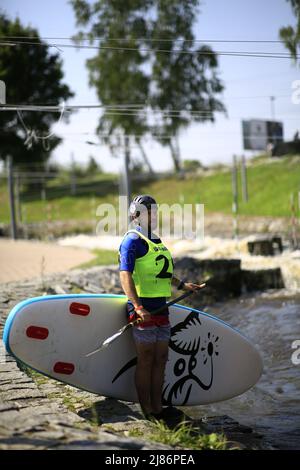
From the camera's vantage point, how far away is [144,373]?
477cm

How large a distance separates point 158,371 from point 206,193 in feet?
78.5

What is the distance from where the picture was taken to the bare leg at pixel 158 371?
4.75 meters

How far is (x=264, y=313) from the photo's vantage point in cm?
1119

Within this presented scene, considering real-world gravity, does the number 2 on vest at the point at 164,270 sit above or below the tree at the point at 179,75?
below

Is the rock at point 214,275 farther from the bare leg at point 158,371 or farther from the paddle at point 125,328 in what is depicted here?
the bare leg at point 158,371

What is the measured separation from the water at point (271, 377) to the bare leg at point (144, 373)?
3.25ft

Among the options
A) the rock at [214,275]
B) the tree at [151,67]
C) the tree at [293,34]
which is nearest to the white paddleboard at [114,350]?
the rock at [214,275]

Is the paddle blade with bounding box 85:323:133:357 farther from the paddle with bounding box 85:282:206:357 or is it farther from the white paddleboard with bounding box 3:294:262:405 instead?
the white paddleboard with bounding box 3:294:262:405

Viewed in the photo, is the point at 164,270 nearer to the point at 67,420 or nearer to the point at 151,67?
the point at 67,420

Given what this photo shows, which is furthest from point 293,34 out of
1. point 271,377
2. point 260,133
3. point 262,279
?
point 271,377

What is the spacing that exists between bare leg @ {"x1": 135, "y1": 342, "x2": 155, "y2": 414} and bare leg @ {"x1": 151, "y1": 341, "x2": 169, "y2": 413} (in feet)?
0.10

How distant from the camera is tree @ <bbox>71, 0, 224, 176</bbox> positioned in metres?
27.4

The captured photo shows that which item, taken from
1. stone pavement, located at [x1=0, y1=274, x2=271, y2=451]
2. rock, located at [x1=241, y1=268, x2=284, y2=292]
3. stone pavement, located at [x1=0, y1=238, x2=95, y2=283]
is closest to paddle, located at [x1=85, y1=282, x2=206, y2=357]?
stone pavement, located at [x1=0, y1=274, x2=271, y2=451]

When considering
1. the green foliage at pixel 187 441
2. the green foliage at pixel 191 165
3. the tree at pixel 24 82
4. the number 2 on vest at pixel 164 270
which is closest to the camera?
the green foliage at pixel 187 441
